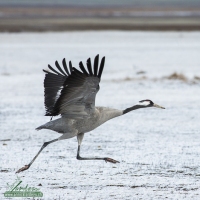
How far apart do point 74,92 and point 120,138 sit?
2.68 meters

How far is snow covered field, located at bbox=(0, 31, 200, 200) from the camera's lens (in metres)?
6.62

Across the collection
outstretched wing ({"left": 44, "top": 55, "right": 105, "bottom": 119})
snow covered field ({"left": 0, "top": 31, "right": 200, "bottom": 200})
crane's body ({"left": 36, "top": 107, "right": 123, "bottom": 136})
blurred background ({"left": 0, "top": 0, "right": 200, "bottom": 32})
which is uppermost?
blurred background ({"left": 0, "top": 0, "right": 200, "bottom": 32})

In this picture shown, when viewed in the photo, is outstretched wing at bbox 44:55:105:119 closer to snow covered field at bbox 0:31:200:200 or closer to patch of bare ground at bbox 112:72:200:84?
snow covered field at bbox 0:31:200:200

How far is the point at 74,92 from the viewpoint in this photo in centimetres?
694

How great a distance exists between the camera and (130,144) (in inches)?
354

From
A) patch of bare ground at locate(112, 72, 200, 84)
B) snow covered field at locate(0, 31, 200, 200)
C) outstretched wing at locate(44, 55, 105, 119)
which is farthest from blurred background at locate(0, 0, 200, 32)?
outstretched wing at locate(44, 55, 105, 119)

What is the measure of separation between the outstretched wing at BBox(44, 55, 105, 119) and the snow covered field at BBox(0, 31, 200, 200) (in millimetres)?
695

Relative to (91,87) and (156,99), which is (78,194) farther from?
(156,99)

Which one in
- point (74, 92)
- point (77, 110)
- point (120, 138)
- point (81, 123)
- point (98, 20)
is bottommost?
point (120, 138)

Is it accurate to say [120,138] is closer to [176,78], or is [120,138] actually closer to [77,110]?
[77,110]

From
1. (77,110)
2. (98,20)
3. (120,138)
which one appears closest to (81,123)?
(77,110)

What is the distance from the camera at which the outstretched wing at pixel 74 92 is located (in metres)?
6.68

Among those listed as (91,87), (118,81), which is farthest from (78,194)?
(118,81)

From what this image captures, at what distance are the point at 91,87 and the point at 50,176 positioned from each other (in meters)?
1.10
